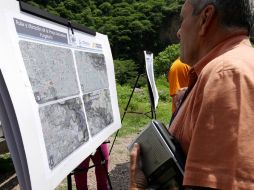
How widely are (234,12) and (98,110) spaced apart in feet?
6.00

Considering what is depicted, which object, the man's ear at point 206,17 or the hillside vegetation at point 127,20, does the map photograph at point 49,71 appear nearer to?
the man's ear at point 206,17

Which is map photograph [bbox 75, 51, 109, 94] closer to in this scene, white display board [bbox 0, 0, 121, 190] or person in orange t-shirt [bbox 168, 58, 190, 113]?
white display board [bbox 0, 0, 121, 190]

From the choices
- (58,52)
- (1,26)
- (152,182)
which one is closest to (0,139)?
(58,52)

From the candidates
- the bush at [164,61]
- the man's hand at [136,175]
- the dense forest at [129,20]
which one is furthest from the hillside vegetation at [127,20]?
the man's hand at [136,175]

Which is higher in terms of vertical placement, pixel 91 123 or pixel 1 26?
pixel 1 26

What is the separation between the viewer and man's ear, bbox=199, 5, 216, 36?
1298 mm

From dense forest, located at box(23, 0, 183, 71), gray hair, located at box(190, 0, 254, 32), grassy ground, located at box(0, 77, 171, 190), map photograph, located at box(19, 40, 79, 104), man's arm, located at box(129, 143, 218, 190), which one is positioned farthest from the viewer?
dense forest, located at box(23, 0, 183, 71)

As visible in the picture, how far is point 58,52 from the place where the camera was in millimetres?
2234

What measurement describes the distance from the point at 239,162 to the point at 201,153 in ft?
0.34

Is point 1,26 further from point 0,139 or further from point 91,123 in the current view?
point 0,139

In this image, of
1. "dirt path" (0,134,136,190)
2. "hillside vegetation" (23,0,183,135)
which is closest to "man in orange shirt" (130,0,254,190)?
"dirt path" (0,134,136,190)

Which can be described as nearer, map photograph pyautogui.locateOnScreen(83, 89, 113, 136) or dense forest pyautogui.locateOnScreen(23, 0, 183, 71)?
map photograph pyautogui.locateOnScreen(83, 89, 113, 136)

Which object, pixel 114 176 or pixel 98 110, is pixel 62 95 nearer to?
pixel 98 110

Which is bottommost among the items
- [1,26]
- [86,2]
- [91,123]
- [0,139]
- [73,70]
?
[0,139]
